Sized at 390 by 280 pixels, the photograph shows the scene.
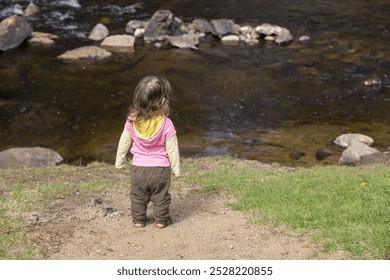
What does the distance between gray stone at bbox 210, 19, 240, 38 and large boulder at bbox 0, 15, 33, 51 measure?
7.59 m


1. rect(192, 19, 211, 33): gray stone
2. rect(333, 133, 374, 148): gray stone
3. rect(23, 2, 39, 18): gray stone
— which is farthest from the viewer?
rect(23, 2, 39, 18): gray stone

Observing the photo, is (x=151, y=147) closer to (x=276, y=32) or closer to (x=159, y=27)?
(x=159, y=27)

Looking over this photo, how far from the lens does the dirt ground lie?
26.0ft

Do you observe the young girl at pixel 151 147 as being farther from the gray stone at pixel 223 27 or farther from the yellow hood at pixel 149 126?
the gray stone at pixel 223 27

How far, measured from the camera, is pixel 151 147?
333 inches

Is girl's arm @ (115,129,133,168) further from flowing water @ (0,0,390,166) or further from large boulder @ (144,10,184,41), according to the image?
large boulder @ (144,10,184,41)

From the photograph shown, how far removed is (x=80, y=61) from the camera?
80.3 ft

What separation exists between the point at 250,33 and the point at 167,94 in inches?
791

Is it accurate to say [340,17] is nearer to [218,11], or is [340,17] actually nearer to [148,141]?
[218,11]

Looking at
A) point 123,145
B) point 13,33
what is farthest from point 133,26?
point 123,145

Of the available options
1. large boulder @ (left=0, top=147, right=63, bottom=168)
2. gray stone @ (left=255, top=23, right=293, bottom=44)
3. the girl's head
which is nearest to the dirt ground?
the girl's head

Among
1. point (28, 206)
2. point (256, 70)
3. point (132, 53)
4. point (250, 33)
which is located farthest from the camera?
point (250, 33)

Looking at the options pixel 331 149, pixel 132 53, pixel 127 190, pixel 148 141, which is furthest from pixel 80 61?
pixel 148 141

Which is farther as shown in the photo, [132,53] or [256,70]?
[132,53]
